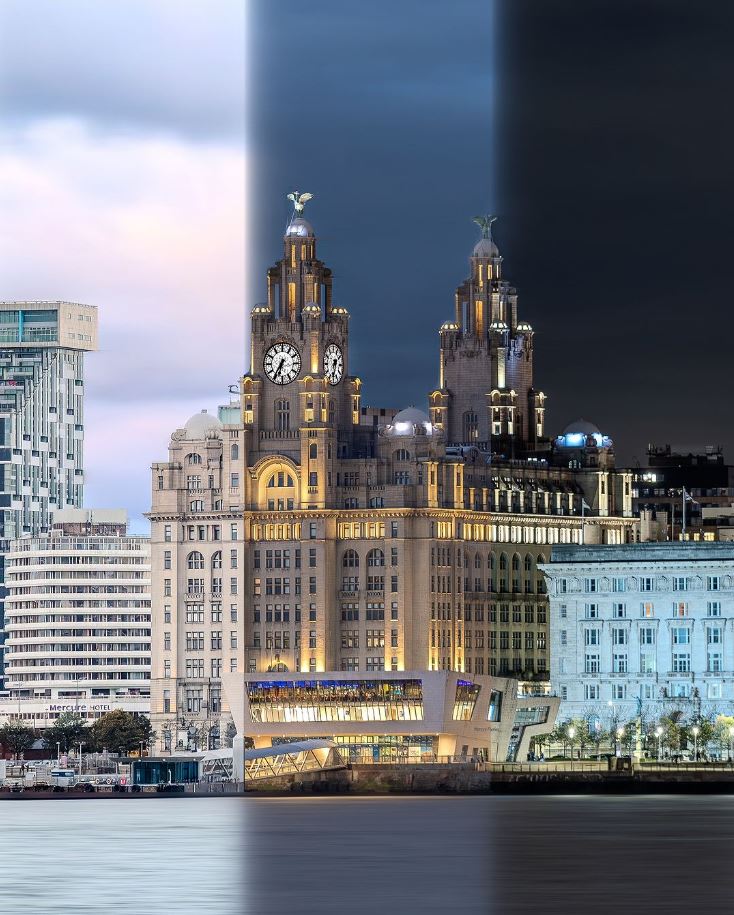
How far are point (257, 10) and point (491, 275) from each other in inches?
2159

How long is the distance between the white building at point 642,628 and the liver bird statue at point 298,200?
2069 cm

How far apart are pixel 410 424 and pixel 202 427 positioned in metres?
11.8

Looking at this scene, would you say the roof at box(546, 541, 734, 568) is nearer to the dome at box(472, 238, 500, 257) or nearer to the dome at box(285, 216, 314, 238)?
the dome at box(285, 216, 314, 238)

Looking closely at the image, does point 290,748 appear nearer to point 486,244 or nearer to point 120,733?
point 120,733

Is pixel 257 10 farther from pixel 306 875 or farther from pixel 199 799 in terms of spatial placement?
pixel 306 875

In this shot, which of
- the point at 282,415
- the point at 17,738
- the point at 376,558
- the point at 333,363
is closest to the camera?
the point at 376,558

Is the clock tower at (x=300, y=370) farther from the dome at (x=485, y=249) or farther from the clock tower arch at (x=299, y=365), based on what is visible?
the dome at (x=485, y=249)

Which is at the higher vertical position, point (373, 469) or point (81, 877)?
point (373, 469)

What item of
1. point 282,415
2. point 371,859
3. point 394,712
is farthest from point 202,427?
point 371,859

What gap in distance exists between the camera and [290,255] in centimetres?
16125

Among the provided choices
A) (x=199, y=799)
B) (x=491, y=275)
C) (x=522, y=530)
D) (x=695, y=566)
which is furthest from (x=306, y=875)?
(x=491, y=275)

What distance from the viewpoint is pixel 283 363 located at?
160 metres

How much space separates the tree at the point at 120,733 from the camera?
6599 inches

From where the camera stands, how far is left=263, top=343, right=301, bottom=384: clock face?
159750 millimetres
